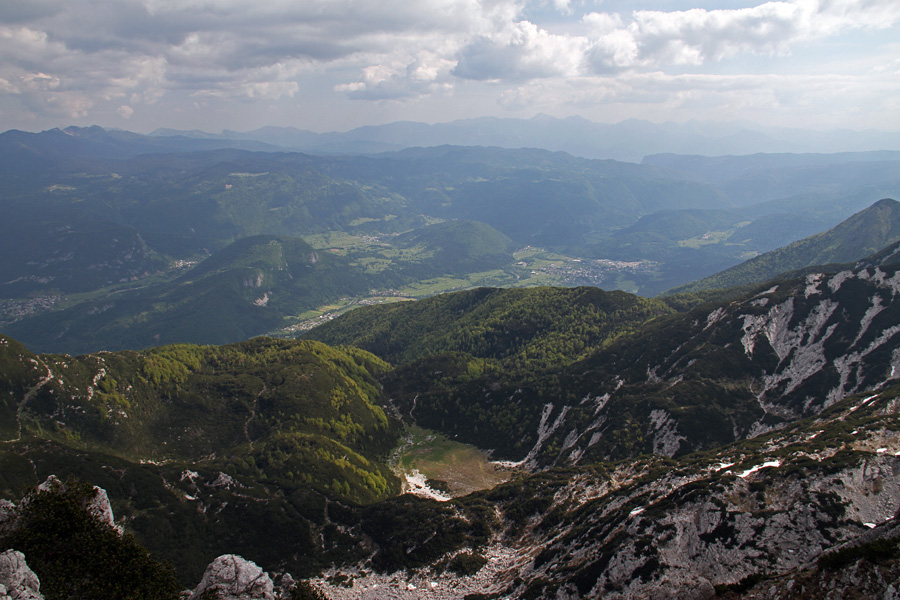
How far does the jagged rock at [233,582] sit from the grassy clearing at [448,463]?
69325 mm

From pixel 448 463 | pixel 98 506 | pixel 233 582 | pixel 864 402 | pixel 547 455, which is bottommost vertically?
pixel 448 463

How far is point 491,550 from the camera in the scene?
83750mm

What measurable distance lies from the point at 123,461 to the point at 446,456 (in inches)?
3081

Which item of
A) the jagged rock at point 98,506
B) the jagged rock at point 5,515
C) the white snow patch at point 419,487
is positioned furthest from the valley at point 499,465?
the white snow patch at point 419,487

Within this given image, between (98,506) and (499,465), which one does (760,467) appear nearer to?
(499,465)

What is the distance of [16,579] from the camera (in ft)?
135

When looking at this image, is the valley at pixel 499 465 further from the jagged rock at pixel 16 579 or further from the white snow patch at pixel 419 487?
the white snow patch at pixel 419 487

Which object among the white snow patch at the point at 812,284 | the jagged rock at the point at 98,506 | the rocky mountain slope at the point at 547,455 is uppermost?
the white snow patch at the point at 812,284

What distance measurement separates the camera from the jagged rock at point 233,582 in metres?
51.8

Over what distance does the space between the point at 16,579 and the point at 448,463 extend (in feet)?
349

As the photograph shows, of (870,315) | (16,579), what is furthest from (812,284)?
(16,579)

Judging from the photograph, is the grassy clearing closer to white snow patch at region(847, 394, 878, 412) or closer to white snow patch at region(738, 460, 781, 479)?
white snow patch at region(738, 460, 781, 479)

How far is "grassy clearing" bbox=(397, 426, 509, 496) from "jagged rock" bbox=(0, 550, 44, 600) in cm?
8625

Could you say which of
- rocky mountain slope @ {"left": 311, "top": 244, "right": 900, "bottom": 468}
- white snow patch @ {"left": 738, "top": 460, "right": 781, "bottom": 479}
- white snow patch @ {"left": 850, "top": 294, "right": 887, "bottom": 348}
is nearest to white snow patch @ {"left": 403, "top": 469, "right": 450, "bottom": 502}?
rocky mountain slope @ {"left": 311, "top": 244, "right": 900, "bottom": 468}
